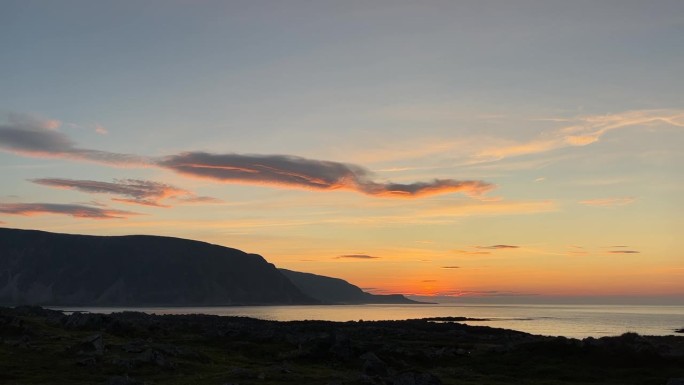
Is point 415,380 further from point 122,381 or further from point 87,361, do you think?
point 87,361

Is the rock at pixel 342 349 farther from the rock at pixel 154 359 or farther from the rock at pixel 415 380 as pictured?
the rock at pixel 415 380

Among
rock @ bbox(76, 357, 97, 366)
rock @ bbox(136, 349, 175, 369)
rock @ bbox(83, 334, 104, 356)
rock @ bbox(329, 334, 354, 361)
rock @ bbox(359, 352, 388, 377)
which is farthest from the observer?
rock @ bbox(329, 334, 354, 361)

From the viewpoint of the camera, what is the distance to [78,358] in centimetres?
5488

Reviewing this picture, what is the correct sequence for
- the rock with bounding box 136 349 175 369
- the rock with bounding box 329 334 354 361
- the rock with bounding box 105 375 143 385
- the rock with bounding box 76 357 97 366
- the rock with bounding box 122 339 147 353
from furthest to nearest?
the rock with bounding box 329 334 354 361 → the rock with bounding box 122 339 147 353 → the rock with bounding box 136 349 175 369 → the rock with bounding box 76 357 97 366 → the rock with bounding box 105 375 143 385

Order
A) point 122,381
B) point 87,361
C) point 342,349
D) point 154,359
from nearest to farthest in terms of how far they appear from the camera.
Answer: point 122,381 → point 87,361 → point 154,359 → point 342,349

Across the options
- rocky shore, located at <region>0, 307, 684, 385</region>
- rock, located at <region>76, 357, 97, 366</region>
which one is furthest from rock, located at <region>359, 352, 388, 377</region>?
rock, located at <region>76, 357, 97, 366</region>

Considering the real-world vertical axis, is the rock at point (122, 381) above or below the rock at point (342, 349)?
below

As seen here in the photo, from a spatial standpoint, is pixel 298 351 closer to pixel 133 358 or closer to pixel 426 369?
pixel 426 369

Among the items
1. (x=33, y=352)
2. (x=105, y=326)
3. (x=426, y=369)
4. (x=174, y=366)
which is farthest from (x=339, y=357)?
(x=105, y=326)

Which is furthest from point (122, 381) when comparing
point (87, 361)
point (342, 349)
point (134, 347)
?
point (342, 349)

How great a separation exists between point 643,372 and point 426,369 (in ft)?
64.2

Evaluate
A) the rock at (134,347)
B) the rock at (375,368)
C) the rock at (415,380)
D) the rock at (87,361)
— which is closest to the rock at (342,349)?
the rock at (375,368)

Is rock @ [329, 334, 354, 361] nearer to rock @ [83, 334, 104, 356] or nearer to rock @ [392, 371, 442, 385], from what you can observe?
rock @ [392, 371, 442, 385]

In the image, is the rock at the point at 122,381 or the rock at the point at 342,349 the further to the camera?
the rock at the point at 342,349
